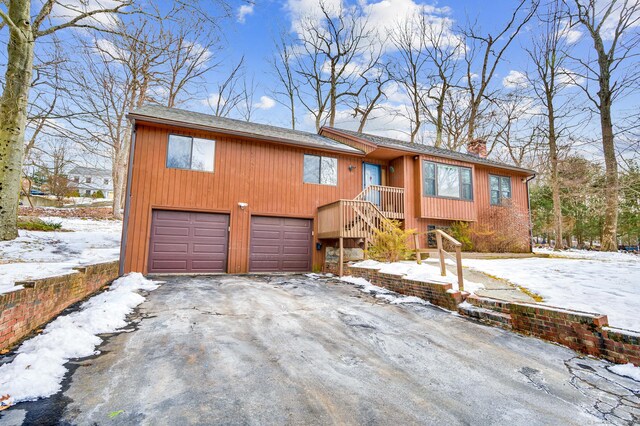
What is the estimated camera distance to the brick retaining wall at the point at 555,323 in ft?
10.6

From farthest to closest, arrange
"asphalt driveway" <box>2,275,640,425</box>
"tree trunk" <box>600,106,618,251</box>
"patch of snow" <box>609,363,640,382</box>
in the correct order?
"tree trunk" <box>600,106,618,251</box>, "patch of snow" <box>609,363,640,382</box>, "asphalt driveway" <box>2,275,640,425</box>

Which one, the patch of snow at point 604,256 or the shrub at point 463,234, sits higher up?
the shrub at point 463,234

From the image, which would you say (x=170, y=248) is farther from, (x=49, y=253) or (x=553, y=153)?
(x=553, y=153)

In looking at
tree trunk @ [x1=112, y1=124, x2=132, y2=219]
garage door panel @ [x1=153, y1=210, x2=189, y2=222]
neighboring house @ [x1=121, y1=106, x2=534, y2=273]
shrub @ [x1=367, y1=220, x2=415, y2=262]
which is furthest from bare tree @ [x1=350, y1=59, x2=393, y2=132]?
garage door panel @ [x1=153, y1=210, x2=189, y2=222]

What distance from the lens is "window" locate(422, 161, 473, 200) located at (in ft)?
38.2

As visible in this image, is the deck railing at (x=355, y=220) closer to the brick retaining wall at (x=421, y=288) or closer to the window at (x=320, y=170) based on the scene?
the brick retaining wall at (x=421, y=288)

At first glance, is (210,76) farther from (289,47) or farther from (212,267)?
(212,267)

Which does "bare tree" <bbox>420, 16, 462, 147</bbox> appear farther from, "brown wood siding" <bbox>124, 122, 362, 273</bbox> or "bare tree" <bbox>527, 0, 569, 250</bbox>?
"brown wood siding" <bbox>124, 122, 362, 273</bbox>

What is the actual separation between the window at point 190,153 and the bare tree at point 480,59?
16.9 meters

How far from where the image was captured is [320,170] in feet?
36.1

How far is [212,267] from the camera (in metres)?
9.17

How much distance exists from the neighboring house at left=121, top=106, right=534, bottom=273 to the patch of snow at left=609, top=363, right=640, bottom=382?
19.8 feet

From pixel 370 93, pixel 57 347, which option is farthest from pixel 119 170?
pixel 370 93

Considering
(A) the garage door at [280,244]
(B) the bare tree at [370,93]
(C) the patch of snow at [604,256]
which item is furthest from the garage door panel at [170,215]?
(B) the bare tree at [370,93]
